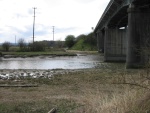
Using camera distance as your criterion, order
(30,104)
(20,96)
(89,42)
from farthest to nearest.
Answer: (89,42) < (20,96) < (30,104)

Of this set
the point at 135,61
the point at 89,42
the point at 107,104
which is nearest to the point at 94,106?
the point at 107,104

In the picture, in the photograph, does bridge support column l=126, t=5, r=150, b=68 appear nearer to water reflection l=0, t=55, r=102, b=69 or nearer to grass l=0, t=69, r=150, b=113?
water reflection l=0, t=55, r=102, b=69

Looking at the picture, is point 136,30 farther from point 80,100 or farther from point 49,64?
point 80,100

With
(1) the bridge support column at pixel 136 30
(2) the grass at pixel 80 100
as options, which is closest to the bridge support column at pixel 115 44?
(1) the bridge support column at pixel 136 30

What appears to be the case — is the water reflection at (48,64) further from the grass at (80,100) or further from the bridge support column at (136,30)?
the grass at (80,100)

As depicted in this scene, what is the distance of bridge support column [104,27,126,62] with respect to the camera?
208ft

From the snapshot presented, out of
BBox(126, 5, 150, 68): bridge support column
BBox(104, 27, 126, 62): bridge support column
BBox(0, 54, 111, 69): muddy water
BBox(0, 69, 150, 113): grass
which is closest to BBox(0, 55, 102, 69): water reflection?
BBox(0, 54, 111, 69): muddy water

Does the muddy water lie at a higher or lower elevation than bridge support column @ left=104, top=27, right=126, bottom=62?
lower

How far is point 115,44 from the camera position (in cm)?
6619

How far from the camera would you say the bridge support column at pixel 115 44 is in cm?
6353

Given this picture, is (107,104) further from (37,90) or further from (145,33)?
(145,33)

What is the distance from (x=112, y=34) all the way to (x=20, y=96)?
5369 cm

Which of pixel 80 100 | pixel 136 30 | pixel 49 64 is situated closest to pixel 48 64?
pixel 49 64

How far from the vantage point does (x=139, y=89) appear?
335 inches
